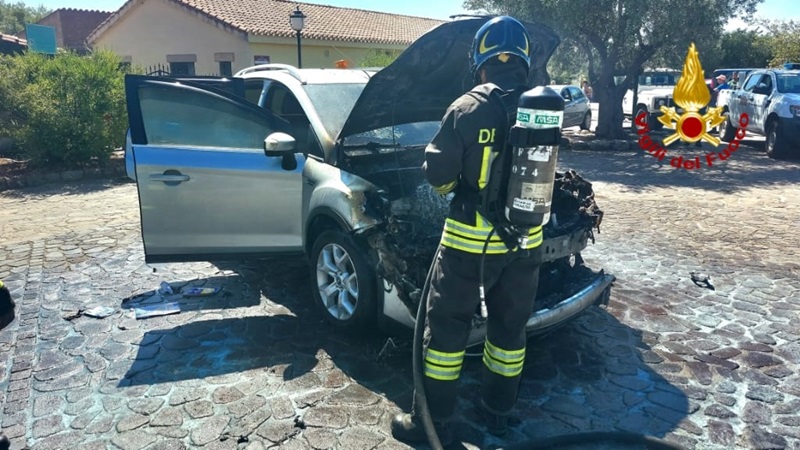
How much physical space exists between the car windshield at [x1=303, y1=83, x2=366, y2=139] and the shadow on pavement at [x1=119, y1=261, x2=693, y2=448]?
1.54 m

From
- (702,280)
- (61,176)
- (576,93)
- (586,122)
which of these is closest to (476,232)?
(702,280)

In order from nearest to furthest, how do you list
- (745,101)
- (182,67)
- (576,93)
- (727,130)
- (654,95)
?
1. (745,101)
2. (727,130)
3. (576,93)
4. (654,95)
5. (182,67)

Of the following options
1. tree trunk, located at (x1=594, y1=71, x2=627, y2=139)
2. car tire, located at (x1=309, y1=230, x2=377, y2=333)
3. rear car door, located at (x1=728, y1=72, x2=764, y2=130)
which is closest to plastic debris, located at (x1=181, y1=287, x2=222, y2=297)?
car tire, located at (x1=309, y1=230, x2=377, y2=333)

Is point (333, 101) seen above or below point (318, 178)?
above

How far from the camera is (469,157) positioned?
2854mm

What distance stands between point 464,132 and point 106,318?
11.5 feet

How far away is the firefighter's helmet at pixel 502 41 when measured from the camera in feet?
9.66

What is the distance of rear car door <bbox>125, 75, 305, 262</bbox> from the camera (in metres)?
4.62

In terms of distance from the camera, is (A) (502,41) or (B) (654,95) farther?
(B) (654,95)

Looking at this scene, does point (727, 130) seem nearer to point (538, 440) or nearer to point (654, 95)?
point (654, 95)

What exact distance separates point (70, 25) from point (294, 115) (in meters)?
44.2

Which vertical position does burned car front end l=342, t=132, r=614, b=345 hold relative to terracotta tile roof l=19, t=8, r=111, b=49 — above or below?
below

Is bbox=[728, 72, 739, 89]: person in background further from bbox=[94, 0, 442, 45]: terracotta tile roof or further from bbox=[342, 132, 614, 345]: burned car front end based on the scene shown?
bbox=[342, 132, 614, 345]: burned car front end

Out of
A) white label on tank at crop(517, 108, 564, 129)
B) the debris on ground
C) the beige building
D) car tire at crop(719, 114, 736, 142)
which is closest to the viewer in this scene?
white label on tank at crop(517, 108, 564, 129)
